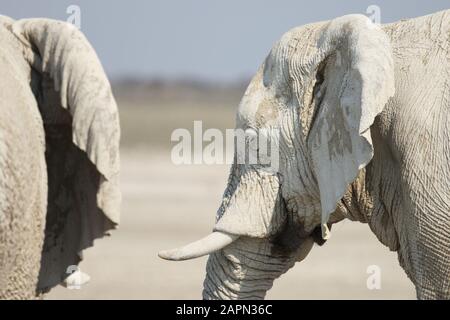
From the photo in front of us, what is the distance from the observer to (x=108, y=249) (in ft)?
44.6

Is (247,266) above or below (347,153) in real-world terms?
below

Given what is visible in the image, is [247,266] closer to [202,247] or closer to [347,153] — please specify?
[202,247]

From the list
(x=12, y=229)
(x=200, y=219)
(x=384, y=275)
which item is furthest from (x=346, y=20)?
(x=200, y=219)

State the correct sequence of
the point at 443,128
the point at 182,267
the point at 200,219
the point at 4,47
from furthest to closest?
1. the point at 200,219
2. the point at 182,267
3. the point at 4,47
4. the point at 443,128

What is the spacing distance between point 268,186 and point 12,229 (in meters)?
0.97

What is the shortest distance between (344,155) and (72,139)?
1.30 m

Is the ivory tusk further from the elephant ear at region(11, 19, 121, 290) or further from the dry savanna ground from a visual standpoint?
the dry savanna ground

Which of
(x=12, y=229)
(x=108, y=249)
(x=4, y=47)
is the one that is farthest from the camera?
(x=108, y=249)

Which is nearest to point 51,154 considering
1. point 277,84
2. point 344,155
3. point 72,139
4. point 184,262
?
point 72,139

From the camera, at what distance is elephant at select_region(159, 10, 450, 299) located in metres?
4.98

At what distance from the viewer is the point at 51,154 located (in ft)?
19.9
